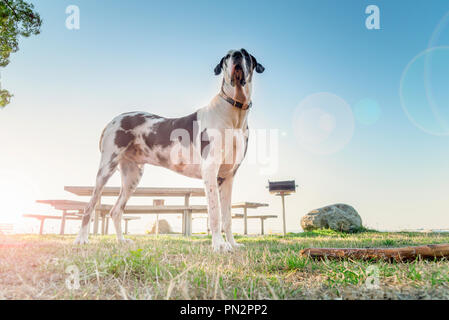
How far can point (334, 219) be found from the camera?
9055 millimetres

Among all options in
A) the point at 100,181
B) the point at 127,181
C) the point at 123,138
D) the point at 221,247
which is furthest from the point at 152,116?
the point at 221,247

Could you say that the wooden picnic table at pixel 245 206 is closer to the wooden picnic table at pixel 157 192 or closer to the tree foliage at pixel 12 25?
the wooden picnic table at pixel 157 192

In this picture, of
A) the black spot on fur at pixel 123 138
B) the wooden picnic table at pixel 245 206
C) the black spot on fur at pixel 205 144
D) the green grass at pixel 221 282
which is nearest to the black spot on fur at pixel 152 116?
the black spot on fur at pixel 123 138

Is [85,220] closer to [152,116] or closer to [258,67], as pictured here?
[152,116]

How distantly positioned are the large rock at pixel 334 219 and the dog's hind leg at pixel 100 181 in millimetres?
7224

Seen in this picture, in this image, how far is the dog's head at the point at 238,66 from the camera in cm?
317

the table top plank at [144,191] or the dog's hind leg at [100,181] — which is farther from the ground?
the table top plank at [144,191]

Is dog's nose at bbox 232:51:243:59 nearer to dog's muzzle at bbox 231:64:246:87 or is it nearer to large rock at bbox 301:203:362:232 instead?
dog's muzzle at bbox 231:64:246:87

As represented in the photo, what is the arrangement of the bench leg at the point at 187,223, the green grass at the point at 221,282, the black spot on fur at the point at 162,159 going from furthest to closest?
1. the bench leg at the point at 187,223
2. the black spot on fur at the point at 162,159
3. the green grass at the point at 221,282

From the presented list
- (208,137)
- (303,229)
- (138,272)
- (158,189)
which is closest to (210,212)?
(208,137)

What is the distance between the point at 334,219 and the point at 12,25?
1023 cm

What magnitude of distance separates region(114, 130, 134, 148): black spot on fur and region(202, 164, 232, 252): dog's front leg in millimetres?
1605

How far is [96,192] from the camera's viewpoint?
4039 mm
